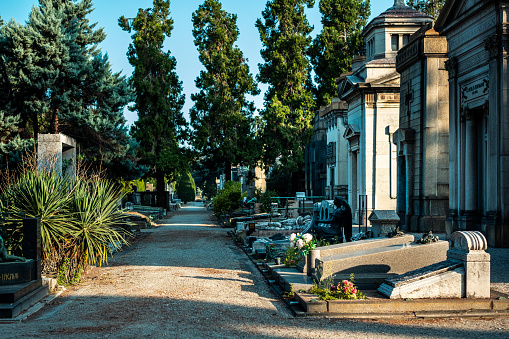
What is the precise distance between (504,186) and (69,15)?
67.2 feet

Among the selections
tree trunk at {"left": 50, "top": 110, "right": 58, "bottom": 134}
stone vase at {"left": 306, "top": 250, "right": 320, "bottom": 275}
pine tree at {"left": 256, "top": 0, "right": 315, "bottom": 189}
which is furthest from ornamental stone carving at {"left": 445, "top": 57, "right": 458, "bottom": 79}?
pine tree at {"left": 256, "top": 0, "right": 315, "bottom": 189}

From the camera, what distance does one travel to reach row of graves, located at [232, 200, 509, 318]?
24.3 feet

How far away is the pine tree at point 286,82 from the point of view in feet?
147

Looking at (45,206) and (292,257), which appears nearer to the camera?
(45,206)

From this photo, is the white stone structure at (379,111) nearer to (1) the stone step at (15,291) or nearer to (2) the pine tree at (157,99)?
(1) the stone step at (15,291)

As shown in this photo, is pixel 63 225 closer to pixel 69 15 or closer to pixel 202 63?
pixel 69 15

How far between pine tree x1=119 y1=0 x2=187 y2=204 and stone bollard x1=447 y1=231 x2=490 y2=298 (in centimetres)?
3698

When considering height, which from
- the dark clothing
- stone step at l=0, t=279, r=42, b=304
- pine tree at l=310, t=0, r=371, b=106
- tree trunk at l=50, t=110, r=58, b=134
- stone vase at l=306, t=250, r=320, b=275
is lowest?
stone step at l=0, t=279, r=42, b=304

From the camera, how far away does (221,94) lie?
150ft

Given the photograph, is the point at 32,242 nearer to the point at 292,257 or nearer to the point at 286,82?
the point at 292,257

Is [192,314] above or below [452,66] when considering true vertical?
below

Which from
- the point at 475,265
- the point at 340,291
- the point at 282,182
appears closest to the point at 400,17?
the point at 475,265

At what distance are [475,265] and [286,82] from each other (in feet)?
133

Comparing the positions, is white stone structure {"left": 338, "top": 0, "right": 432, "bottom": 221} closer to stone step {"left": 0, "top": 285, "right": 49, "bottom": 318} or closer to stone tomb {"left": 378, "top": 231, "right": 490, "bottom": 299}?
stone tomb {"left": 378, "top": 231, "right": 490, "bottom": 299}
